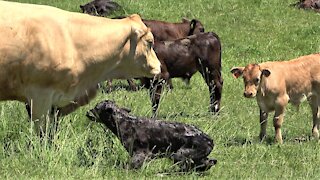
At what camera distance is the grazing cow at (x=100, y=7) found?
20.2 meters

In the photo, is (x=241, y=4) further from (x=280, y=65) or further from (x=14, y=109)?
(x=14, y=109)

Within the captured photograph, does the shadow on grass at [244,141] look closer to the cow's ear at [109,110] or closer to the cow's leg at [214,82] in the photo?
the cow's ear at [109,110]

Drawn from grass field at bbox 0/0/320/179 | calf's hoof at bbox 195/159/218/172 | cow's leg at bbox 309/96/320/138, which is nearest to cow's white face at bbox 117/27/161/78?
grass field at bbox 0/0/320/179

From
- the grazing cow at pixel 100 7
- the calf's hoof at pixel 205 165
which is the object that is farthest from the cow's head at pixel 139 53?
the grazing cow at pixel 100 7

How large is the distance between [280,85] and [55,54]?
3.39 m

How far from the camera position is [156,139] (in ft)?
25.4

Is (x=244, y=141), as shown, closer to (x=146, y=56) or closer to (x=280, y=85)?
(x=280, y=85)

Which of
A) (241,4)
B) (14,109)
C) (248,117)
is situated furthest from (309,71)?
(241,4)

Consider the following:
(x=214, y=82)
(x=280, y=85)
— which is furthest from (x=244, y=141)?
(x=214, y=82)

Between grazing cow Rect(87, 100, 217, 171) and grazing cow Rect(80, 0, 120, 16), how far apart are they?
12417 millimetres

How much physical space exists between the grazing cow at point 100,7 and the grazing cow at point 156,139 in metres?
12.4

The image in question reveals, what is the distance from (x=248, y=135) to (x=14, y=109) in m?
3.03

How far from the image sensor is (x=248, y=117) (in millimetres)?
11547

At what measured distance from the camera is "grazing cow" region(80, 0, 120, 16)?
20222mm
